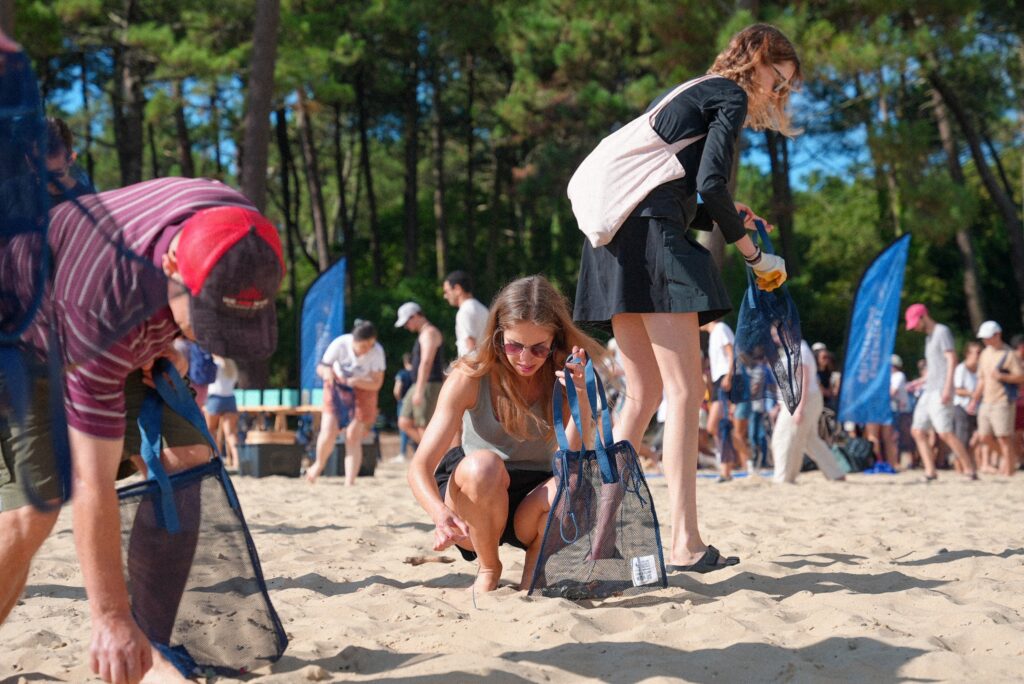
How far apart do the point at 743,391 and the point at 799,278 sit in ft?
66.4

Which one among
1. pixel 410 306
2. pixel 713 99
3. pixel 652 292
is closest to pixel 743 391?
pixel 652 292

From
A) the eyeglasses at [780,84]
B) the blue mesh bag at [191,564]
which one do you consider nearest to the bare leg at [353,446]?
the eyeglasses at [780,84]

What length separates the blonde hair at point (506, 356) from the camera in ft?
11.3

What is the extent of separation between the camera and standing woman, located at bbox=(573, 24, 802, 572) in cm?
368

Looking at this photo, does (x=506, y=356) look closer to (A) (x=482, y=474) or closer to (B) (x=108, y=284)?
(A) (x=482, y=474)

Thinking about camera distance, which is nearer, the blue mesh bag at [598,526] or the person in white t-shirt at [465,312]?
the blue mesh bag at [598,526]

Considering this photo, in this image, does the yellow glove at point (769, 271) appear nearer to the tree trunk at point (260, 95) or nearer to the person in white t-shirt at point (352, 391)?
the person in white t-shirt at point (352, 391)

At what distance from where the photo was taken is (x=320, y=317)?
535 inches

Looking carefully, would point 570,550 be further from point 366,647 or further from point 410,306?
point 410,306

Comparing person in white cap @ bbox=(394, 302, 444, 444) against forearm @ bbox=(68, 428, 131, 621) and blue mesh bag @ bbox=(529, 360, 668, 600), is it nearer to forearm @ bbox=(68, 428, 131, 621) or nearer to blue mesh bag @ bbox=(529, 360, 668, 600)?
blue mesh bag @ bbox=(529, 360, 668, 600)

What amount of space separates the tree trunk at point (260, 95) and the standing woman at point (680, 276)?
1100cm

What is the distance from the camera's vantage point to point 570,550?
10.6ft

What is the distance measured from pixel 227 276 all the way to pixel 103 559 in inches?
27.1

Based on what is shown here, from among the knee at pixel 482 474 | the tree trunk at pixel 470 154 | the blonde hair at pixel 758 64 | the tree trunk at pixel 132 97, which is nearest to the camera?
the knee at pixel 482 474
